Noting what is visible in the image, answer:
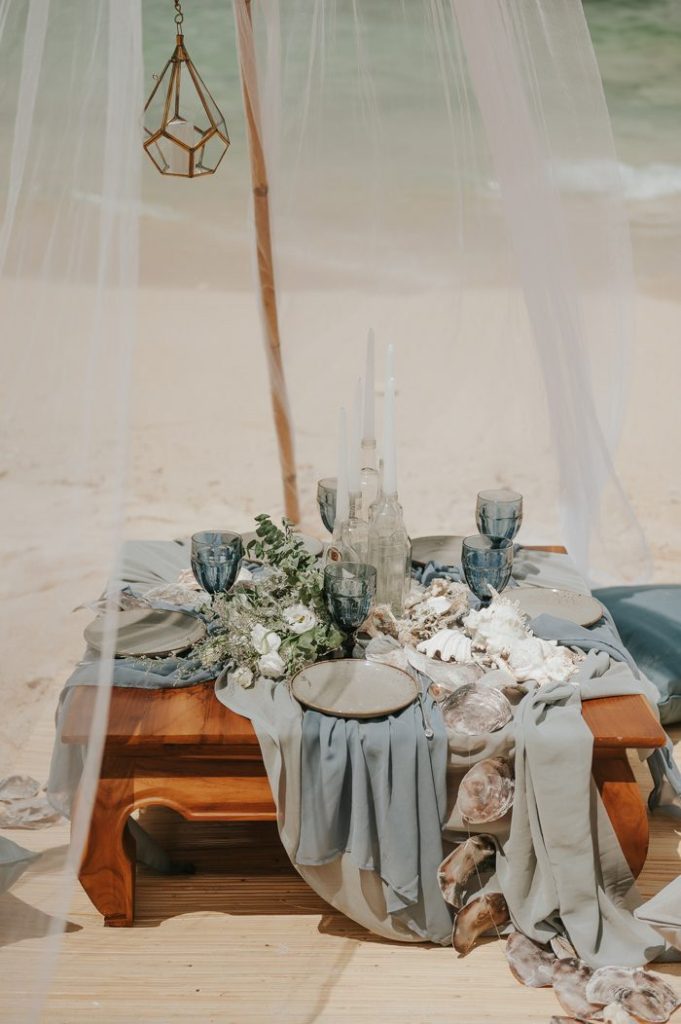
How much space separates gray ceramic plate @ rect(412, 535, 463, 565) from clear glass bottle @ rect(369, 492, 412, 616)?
302 millimetres

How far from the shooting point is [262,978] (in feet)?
5.66

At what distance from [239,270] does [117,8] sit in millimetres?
7661

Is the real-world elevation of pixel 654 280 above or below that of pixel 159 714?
above

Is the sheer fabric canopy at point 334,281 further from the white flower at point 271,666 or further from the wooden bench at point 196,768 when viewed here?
the white flower at point 271,666

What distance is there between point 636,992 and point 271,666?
81cm

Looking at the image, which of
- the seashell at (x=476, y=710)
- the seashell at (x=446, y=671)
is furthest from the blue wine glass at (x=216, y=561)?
the seashell at (x=476, y=710)

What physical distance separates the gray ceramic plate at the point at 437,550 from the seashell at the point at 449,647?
1.48 feet

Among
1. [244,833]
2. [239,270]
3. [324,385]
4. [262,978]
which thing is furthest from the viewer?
[239,270]

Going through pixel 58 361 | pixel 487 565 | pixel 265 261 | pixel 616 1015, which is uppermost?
pixel 265 261

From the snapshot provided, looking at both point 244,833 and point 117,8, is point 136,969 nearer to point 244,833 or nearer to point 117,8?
point 244,833

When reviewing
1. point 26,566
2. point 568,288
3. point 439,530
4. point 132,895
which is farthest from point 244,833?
point 439,530

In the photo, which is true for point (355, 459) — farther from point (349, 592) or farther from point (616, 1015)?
point (616, 1015)

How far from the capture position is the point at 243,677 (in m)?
1.81

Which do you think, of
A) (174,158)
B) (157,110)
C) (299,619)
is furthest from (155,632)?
(157,110)
